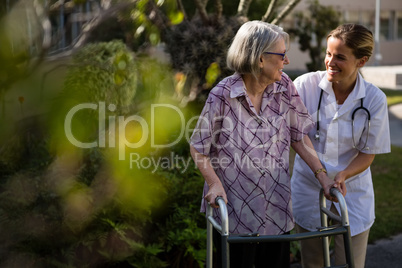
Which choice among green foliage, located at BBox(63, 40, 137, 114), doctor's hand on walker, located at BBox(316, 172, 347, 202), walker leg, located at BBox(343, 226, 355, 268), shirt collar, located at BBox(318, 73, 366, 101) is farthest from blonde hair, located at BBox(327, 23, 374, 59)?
green foliage, located at BBox(63, 40, 137, 114)

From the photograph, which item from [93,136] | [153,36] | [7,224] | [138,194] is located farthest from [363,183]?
[93,136]

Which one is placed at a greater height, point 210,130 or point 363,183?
point 210,130

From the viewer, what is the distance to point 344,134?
3131mm

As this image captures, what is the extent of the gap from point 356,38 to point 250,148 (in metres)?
0.81

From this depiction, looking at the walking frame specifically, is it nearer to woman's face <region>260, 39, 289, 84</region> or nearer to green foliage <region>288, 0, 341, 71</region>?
woman's face <region>260, 39, 289, 84</region>

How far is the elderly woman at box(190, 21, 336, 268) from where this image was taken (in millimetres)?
2799

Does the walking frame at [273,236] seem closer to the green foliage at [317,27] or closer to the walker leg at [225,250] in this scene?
the walker leg at [225,250]

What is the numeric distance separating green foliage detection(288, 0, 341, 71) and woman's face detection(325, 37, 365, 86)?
12951 mm

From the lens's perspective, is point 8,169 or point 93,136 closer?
point 8,169

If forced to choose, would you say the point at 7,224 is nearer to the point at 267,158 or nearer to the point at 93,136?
the point at 93,136

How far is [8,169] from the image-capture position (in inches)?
198

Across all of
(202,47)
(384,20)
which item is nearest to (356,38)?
(202,47)

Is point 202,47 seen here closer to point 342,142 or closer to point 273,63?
point 342,142

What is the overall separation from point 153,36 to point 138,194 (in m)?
1.41
